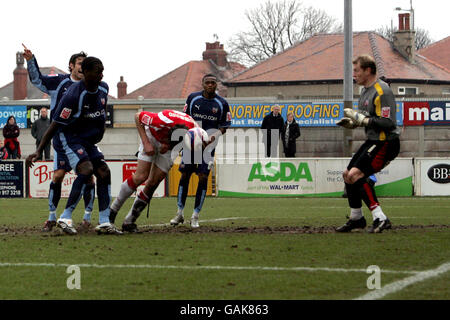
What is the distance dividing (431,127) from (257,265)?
2927 cm

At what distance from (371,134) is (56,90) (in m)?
4.03

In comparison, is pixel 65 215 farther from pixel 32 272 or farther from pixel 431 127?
pixel 431 127

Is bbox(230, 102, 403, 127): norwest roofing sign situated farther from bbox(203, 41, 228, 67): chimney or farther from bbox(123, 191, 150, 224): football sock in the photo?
bbox(203, 41, 228, 67): chimney

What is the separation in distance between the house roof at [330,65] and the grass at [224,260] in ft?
141

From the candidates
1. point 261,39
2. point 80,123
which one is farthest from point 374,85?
point 261,39

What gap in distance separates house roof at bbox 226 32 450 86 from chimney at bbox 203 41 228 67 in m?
22.2

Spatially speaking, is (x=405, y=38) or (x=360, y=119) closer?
(x=360, y=119)

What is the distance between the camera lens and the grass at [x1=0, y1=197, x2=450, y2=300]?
6180 mm

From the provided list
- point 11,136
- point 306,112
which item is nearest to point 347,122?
point 11,136

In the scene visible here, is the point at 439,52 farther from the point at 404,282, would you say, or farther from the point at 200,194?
the point at 404,282

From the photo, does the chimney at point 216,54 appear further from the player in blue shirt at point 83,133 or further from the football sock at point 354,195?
the football sock at point 354,195

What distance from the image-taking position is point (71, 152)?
1062 cm

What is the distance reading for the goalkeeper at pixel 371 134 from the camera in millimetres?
10297

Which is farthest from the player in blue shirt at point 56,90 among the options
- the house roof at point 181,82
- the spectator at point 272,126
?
the house roof at point 181,82
